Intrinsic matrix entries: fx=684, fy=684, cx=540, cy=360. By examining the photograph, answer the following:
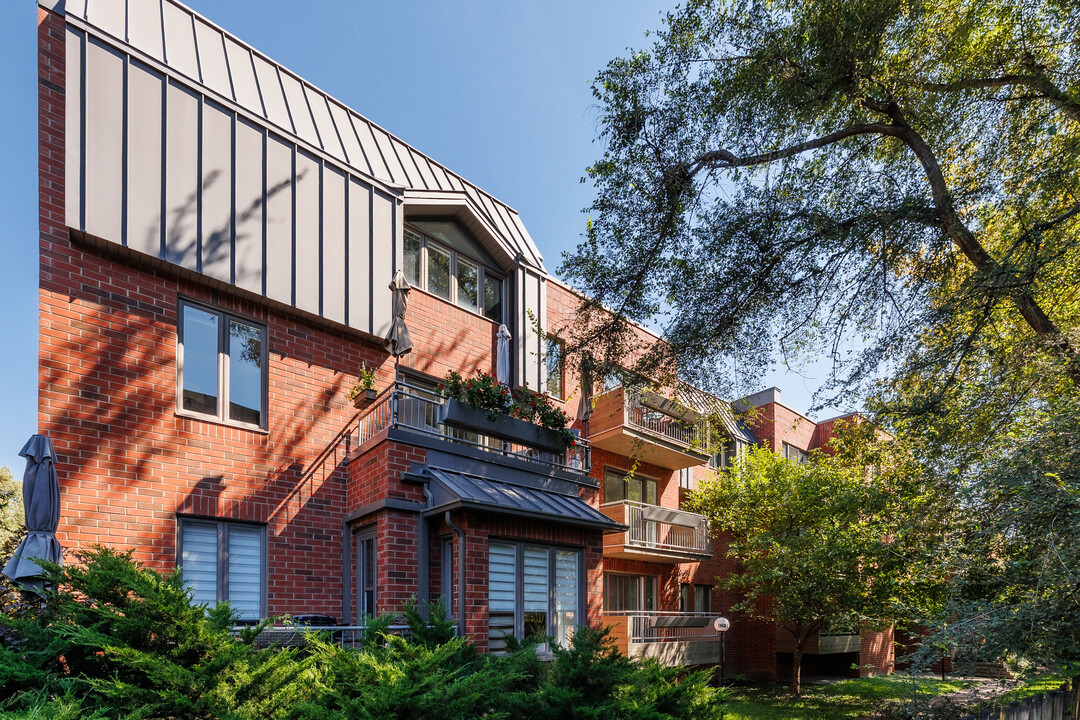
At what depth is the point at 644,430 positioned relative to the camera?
19.3 m

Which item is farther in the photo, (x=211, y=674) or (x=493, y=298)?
(x=493, y=298)

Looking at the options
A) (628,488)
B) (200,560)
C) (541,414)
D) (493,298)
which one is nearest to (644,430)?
(628,488)

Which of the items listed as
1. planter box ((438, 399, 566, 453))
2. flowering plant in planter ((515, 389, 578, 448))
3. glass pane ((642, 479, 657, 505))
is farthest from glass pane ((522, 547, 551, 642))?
glass pane ((642, 479, 657, 505))

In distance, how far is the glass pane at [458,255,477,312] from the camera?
14.8 metres

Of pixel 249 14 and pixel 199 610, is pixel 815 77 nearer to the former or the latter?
pixel 199 610

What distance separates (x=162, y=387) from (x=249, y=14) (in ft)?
25.4

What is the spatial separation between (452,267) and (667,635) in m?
12.7

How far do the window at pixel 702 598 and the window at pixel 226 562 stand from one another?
638 inches

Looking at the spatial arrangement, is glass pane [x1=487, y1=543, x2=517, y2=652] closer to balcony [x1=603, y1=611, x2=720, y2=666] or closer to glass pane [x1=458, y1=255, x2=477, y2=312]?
glass pane [x1=458, y1=255, x2=477, y2=312]

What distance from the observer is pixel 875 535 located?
16625mm

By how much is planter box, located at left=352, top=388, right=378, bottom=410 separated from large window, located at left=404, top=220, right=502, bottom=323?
2.75 meters

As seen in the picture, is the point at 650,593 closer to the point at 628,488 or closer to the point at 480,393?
the point at 628,488

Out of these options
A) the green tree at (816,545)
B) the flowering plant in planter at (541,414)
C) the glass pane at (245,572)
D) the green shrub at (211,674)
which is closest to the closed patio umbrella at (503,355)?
the flowering plant in planter at (541,414)

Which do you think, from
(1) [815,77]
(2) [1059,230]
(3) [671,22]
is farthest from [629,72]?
(2) [1059,230]
